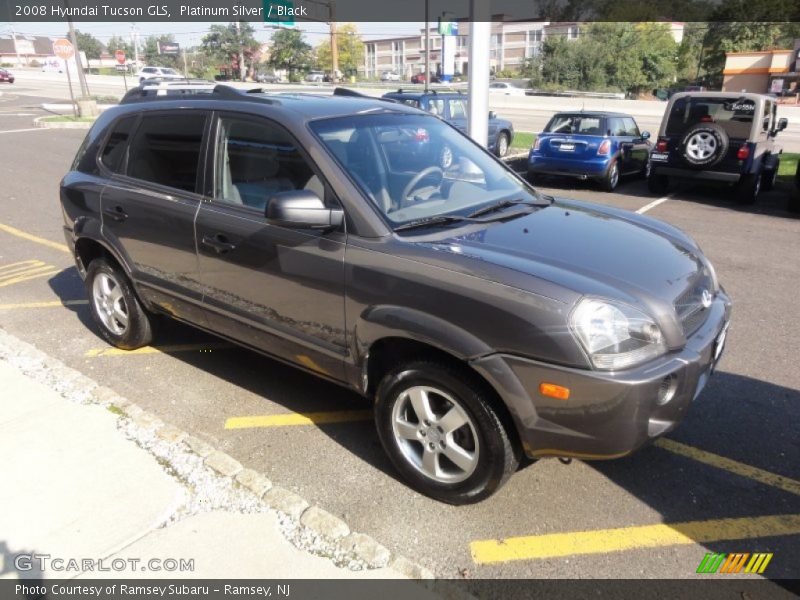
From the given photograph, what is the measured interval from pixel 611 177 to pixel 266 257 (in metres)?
10.2

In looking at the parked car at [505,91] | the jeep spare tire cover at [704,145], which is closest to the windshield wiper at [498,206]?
the jeep spare tire cover at [704,145]

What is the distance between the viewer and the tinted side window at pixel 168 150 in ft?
12.9

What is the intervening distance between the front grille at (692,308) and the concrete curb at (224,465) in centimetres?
159

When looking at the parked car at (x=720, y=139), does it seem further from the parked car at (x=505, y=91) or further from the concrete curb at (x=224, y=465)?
the parked car at (x=505, y=91)

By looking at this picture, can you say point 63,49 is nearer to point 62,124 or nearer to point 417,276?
point 62,124

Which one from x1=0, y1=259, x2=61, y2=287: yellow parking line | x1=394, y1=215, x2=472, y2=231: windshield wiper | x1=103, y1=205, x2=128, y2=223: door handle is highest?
x1=394, y1=215, x2=472, y2=231: windshield wiper

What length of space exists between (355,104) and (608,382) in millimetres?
2404

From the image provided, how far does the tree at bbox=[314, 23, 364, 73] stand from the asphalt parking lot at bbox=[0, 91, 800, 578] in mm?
89658

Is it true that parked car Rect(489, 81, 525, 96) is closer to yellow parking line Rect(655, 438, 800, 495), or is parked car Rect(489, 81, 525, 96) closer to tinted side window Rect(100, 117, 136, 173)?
tinted side window Rect(100, 117, 136, 173)

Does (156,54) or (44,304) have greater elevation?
(156,54)

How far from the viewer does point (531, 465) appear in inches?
134

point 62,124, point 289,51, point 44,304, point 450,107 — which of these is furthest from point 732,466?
point 289,51

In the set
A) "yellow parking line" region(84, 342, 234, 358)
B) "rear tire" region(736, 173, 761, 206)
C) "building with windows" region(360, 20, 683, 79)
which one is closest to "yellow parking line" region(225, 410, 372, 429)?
"yellow parking line" region(84, 342, 234, 358)

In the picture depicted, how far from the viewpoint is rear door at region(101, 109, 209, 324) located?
3.91 metres
